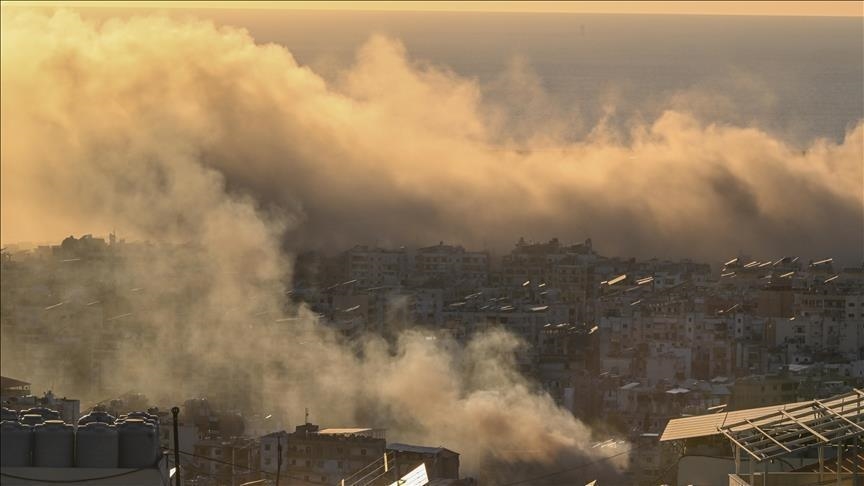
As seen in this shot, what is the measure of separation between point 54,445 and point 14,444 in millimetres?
130

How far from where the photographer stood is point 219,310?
37250mm

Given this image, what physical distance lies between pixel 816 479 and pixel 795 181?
140ft

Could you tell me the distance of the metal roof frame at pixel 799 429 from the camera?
1023 centimetres

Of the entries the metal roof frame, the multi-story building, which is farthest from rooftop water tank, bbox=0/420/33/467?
the multi-story building

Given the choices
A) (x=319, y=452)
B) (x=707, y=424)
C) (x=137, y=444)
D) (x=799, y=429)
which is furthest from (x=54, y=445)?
(x=319, y=452)

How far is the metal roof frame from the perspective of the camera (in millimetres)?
10227

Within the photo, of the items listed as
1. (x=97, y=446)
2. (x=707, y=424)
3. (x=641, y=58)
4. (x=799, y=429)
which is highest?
(x=641, y=58)

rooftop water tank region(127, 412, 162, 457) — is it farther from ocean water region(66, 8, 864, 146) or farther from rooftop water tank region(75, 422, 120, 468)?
ocean water region(66, 8, 864, 146)

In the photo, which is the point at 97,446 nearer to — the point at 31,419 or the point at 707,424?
the point at 31,419

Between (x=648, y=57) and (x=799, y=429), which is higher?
(x=648, y=57)

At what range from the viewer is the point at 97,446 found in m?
7.24

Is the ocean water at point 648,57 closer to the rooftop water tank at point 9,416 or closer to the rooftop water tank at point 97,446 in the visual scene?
the rooftop water tank at point 9,416

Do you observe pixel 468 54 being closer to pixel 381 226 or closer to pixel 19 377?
pixel 381 226

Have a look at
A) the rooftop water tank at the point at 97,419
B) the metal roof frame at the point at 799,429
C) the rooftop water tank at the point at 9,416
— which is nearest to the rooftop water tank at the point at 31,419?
the rooftop water tank at the point at 9,416
